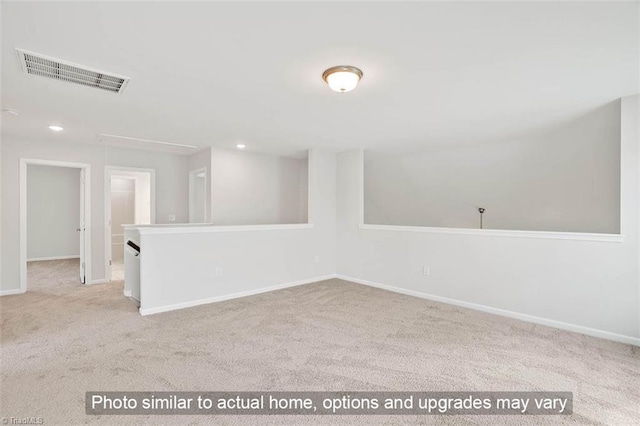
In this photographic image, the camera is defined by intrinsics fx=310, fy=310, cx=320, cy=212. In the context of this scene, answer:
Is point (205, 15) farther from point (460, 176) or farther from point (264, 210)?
point (460, 176)

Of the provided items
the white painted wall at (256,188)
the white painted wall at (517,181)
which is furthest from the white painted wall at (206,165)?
the white painted wall at (517,181)

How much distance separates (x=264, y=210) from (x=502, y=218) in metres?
→ 4.63

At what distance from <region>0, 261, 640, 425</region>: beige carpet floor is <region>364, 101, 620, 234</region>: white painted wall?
246cm

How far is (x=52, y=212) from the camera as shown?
8016 millimetres

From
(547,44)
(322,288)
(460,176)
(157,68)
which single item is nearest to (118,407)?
(157,68)

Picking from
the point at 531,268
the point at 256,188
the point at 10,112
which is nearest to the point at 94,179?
the point at 10,112

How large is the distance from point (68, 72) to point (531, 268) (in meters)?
5.07

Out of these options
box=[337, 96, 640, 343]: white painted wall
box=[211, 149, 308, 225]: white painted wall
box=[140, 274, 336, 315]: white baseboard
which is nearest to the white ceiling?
box=[337, 96, 640, 343]: white painted wall

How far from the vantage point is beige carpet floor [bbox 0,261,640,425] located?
210 centimetres

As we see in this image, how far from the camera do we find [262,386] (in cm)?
227

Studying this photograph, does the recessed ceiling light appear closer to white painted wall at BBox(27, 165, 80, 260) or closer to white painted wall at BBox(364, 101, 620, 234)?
white painted wall at BBox(364, 101, 620, 234)

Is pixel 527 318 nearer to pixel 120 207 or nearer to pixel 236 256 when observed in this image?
pixel 236 256

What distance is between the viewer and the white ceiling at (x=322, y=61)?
5.90 ft

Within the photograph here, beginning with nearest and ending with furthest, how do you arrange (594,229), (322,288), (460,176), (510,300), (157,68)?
(157,68) → (510,300) → (594,229) → (322,288) → (460,176)
